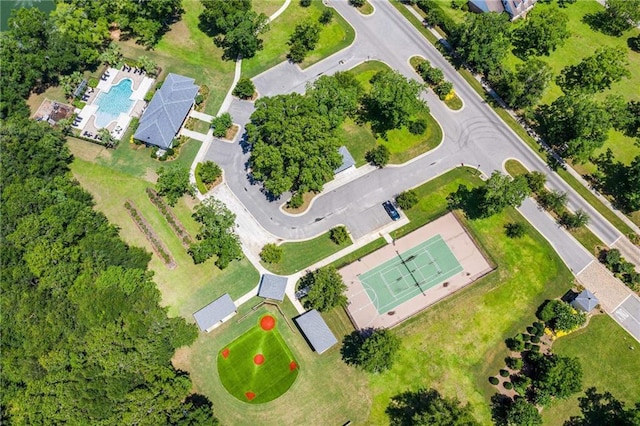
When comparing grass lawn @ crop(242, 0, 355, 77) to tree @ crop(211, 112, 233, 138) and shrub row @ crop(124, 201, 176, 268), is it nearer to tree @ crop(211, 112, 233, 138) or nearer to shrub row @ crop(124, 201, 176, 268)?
tree @ crop(211, 112, 233, 138)

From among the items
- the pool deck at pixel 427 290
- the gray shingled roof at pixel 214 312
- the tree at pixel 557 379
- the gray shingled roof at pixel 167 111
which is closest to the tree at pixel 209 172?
the gray shingled roof at pixel 167 111

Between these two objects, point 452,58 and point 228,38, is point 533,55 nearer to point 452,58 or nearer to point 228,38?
point 452,58

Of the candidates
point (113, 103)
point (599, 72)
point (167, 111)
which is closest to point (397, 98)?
point (599, 72)

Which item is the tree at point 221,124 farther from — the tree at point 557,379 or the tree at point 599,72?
the tree at point 599,72

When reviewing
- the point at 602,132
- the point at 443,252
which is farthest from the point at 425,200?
the point at 602,132

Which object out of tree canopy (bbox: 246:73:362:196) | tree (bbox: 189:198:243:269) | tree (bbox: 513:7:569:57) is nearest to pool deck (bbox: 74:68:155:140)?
tree (bbox: 189:198:243:269)

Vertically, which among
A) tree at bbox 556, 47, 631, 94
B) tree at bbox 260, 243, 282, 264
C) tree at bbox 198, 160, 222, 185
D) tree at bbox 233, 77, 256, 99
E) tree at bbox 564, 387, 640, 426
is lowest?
tree at bbox 260, 243, 282, 264

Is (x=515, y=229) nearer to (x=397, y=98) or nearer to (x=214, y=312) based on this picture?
(x=397, y=98)
